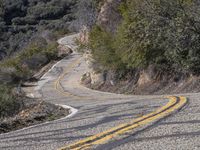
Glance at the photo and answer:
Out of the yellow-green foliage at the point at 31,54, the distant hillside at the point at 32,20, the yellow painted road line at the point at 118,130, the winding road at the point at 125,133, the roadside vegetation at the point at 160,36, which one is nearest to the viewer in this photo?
the winding road at the point at 125,133

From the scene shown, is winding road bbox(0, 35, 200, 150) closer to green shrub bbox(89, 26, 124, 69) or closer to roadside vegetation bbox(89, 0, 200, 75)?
roadside vegetation bbox(89, 0, 200, 75)

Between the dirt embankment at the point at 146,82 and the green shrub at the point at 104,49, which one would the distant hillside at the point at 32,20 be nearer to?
the green shrub at the point at 104,49

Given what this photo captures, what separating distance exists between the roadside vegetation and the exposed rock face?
13.2 ft

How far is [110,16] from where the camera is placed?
4619 centimetres

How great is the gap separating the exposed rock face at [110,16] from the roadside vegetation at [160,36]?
13.2ft

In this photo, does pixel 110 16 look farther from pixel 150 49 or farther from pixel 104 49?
pixel 150 49

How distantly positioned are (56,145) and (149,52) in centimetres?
2723

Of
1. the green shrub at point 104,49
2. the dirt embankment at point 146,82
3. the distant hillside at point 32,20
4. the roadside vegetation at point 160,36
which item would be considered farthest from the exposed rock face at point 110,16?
the distant hillside at point 32,20

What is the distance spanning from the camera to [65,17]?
110m

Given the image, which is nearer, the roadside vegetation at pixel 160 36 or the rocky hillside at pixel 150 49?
the roadside vegetation at pixel 160 36

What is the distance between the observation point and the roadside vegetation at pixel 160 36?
1192 inches

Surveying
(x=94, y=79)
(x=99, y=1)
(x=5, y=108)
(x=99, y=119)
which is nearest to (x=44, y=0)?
(x=99, y=1)

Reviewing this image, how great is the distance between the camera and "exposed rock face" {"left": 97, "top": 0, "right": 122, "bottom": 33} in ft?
146

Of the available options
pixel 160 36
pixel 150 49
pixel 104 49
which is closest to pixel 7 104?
pixel 160 36
